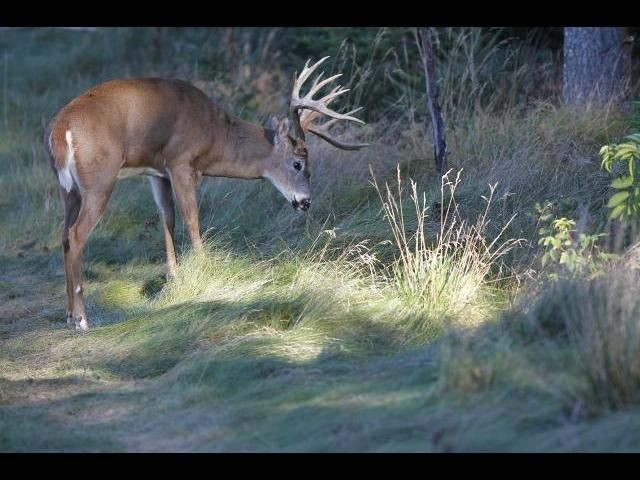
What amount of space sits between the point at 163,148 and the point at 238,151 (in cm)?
85

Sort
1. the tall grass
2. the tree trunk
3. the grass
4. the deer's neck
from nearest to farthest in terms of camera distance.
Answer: the grass → the tall grass → the deer's neck → the tree trunk

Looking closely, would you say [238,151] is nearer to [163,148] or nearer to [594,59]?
[163,148]

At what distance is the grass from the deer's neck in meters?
0.34

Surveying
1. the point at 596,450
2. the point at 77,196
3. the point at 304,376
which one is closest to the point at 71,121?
the point at 77,196

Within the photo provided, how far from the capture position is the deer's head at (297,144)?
36.9 feet

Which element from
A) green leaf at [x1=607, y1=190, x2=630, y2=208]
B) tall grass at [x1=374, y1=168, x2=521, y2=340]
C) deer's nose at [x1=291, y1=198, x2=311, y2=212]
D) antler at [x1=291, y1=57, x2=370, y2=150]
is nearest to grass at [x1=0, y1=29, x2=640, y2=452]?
tall grass at [x1=374, y1=168, x2=521, y2=340]

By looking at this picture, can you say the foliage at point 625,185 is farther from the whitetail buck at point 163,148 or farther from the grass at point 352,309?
the whitetail buck at point 163,148

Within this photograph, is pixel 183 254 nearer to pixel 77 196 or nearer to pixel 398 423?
pixel 77 196

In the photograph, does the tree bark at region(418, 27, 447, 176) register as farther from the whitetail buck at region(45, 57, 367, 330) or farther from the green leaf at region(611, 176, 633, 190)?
the green leaf at region(611, 176, 633, 190)

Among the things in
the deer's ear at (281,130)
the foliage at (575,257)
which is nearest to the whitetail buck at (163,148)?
the deer's ear at (281,130)

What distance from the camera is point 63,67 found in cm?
1794

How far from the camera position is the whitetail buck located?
32.9ft

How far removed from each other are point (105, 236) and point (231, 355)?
4692 millimetres

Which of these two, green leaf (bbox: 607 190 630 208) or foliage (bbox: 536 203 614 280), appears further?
green leaf (bbox: 607 190 630 208)
